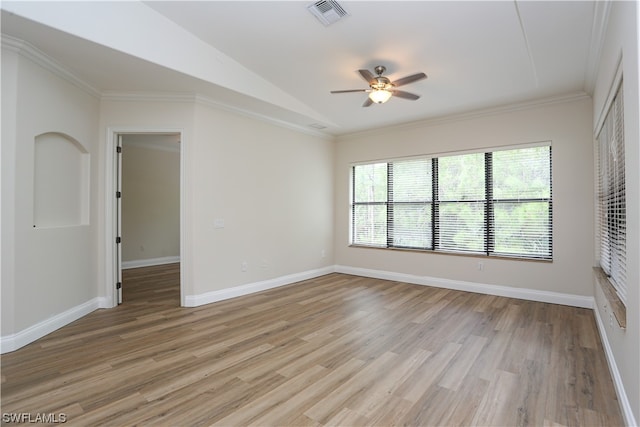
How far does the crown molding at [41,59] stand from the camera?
9.32 ft

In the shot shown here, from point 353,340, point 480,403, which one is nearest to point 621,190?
point 480,403

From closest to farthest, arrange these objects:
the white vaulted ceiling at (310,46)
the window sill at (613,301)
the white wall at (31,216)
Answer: the window sill at (613,301)
the white vaulted ceiling at (310,46)
the white wall at (31,216)

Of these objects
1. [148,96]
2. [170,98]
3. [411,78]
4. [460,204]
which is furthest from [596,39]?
[148,96]

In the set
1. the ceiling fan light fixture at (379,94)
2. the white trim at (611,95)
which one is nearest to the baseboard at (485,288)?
the white trim at (611,95)

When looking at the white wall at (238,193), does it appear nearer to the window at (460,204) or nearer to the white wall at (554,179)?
the window at (460,204)

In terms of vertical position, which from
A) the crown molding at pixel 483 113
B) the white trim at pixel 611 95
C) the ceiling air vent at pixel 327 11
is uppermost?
the ceiling air vent at pixel 327 11

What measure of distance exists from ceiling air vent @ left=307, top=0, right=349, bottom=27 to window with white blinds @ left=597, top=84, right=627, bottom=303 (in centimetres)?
236

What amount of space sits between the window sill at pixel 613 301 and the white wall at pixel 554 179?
33.3 inches

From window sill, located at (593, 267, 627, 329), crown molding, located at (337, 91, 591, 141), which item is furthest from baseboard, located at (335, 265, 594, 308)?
crown molding, located at (337, 91, 591, 141)

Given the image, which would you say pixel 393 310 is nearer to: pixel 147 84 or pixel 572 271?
pixel 572 271

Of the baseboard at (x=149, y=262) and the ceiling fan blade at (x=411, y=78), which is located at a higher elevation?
the ceiling fan blade at (x=411, y=78)

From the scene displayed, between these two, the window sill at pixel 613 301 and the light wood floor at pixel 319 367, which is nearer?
the light wood floor at pixel 319 367

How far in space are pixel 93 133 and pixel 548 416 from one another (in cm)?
535

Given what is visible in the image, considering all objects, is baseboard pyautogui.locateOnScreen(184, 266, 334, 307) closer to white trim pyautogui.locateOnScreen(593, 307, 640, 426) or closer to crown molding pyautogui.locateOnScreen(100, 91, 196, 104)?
crown molding pyautogui.locateOnScreen(100, 91, 196, 104)
